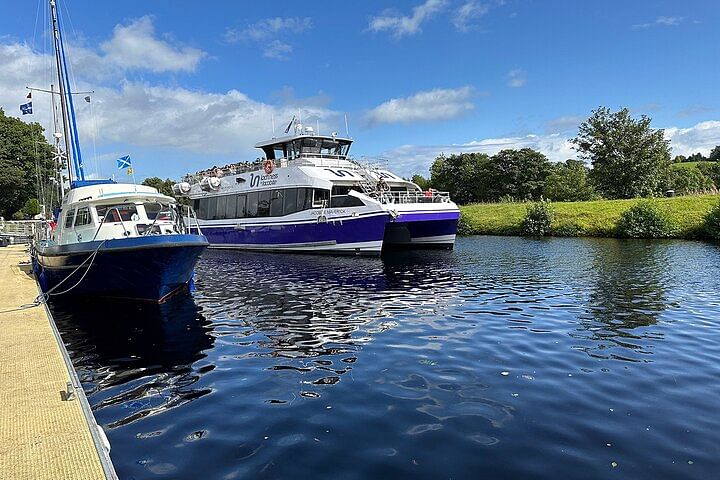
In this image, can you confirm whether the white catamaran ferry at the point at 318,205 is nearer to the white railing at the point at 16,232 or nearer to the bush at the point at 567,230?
the white railing at the point at 16,232

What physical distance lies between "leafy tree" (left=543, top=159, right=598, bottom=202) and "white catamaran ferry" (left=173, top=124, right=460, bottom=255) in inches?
1390

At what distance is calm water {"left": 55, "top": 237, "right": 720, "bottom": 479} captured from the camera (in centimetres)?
512

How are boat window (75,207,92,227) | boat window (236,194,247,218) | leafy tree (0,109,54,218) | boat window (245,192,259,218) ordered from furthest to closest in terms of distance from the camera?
leafy tree (0,109,54,218), boat window (236,194,247,218), boat window (245,192,259,218), boat window (75,207,92,227)

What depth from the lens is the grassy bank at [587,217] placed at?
114 feet

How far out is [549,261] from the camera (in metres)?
22.7

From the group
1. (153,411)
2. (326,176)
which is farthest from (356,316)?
(326,176)

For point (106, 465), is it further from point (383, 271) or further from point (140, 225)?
point (383, 271)

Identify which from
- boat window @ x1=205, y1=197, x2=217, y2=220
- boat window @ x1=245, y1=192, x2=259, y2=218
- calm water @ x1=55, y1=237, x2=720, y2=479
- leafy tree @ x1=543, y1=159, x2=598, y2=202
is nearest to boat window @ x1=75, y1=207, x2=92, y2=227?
calm water @ x1=55, y1=237, x2=720, y2=479

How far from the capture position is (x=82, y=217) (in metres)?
14.5

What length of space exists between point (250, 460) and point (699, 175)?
73592 mm

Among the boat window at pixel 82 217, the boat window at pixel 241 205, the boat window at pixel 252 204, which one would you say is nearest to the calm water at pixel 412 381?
the boat window at pixel 82 217

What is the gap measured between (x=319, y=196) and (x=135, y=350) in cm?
1839

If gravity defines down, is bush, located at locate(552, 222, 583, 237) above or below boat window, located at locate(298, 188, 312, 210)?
below

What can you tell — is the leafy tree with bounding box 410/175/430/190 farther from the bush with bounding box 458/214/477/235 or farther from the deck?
the deck
